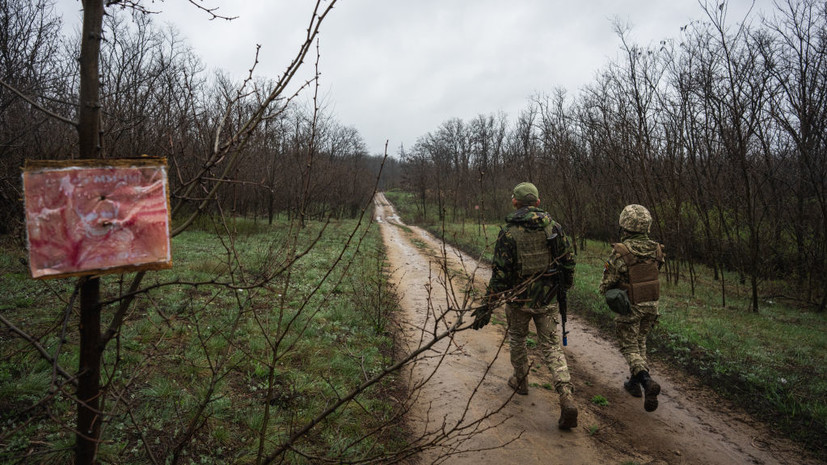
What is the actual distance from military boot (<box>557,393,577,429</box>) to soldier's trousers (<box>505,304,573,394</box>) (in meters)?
0.08

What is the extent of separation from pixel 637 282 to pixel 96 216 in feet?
15.9

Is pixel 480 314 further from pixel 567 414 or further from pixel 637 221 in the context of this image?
pixel 637 221

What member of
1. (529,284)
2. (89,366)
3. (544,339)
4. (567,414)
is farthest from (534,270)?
(89,366)

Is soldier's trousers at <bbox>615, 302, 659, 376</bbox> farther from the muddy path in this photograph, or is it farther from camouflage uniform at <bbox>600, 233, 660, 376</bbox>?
the muddy path

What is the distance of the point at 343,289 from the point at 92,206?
7.57 metres

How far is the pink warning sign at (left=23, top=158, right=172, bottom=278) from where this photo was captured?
104 centimetres

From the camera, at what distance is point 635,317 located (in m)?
4.51

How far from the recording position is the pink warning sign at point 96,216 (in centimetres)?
104

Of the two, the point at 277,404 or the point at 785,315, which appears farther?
the point at 785,315

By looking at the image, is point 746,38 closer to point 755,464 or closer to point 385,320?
point 755,464

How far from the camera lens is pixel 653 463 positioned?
11.3 ft

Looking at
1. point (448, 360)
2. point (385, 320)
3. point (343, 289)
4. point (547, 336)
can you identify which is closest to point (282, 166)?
point (343, 289)

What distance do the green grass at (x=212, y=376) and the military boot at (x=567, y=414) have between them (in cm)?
156

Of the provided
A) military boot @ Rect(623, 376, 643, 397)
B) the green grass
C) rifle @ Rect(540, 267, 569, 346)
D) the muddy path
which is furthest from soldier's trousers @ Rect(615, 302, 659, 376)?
the green grass
